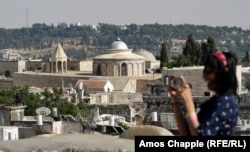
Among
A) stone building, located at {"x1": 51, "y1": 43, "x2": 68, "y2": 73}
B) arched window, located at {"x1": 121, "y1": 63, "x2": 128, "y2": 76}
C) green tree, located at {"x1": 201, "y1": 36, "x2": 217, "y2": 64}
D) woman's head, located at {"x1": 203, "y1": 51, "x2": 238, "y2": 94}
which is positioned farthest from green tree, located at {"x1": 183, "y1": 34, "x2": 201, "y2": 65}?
woman's head, located at {"x1": 203, "y1": 51, "x2": 238, "y2": 94}

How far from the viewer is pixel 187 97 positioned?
4.16m

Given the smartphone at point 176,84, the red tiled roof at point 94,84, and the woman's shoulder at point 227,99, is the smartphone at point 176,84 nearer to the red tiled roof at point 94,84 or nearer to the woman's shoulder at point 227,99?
the woman's shoulder at point 227,99

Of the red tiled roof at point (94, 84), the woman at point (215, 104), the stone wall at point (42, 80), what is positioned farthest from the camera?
the stone wall at point (42, 80)

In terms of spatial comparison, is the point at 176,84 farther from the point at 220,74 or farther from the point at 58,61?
the point at 58,61

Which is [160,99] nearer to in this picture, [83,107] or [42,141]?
[83,107]

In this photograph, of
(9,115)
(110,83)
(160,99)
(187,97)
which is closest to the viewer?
(187,97)

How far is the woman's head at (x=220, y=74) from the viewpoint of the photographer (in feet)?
13.8

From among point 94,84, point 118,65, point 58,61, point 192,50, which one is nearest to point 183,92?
point 94,84

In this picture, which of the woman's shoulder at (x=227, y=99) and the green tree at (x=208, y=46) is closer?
the woman's shoulder at (x=227, y=99)

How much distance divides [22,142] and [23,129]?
1105 cm

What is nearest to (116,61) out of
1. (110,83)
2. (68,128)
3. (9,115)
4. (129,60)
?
(129,60)

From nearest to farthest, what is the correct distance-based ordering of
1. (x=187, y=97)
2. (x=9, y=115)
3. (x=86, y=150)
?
1. (x=187, y=97)
2. (x=86, y=150)
3. (x=9, y=115)

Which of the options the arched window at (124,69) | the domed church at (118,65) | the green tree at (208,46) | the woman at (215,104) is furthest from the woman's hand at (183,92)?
the green tree at (208,46)

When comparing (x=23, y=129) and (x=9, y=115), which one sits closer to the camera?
(x=23, y=129)
